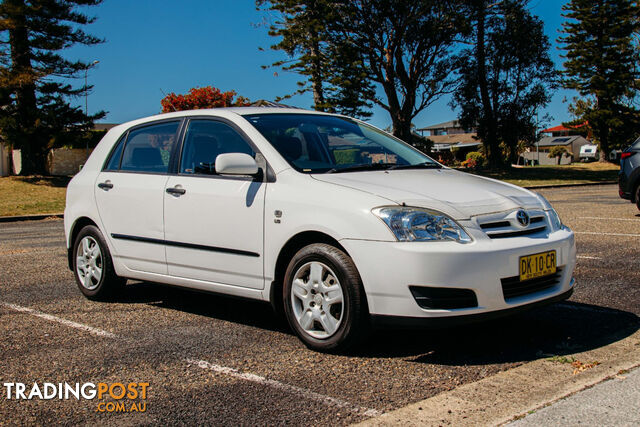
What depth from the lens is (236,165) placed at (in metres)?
4.62

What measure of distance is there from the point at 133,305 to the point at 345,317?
262cm

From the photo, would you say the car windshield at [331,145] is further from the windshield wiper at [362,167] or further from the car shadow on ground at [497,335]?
the car shadow on ground at [497,335]

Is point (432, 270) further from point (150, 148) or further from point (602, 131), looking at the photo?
point (602, 131)

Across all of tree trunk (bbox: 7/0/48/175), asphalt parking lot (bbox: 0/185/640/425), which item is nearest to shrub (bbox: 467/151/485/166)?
tree trunk (bbox: 7/0/48/175)

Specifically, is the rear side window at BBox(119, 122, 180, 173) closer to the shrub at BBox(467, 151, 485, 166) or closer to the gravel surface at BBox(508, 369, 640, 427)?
the gravel surface at BBox(508, 369, 640, 427)

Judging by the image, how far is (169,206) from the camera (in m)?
5.26

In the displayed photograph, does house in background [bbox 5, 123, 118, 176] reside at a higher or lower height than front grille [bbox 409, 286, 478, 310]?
higher

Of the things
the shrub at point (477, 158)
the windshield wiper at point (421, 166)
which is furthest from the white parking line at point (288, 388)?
the shrub at point (477, 158)

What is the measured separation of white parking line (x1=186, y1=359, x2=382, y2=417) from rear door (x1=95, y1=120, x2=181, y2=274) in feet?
4.89

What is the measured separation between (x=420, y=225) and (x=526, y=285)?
0.85 meters

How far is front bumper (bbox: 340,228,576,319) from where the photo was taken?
3.88m

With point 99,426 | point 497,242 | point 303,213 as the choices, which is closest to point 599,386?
point 497,242

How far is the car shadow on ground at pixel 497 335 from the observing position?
4203mm

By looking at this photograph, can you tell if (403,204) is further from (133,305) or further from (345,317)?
(133,305)
